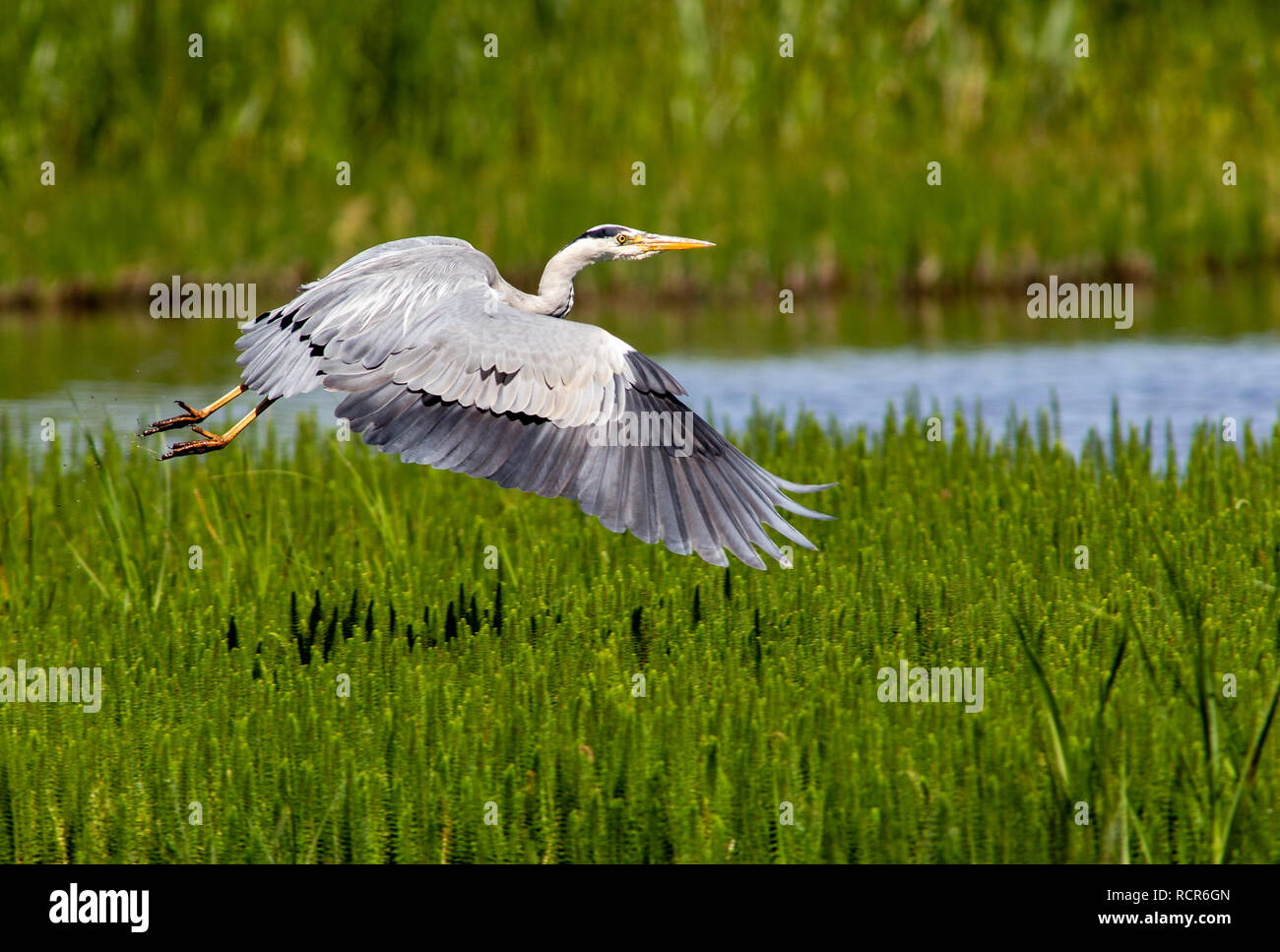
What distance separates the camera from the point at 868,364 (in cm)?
1330

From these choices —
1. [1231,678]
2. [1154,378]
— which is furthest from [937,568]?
[1154,378]

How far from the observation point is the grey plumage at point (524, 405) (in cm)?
535

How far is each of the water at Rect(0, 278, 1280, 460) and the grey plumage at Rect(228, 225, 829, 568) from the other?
4.17 metres

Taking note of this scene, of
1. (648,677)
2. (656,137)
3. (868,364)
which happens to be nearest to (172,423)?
(648,677)

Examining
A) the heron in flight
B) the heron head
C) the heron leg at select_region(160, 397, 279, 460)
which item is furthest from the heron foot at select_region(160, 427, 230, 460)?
the heron head

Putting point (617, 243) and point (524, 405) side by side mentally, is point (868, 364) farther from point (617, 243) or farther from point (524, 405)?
point (524, 405)

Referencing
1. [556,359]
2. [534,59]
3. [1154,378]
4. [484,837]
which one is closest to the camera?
[484,837]

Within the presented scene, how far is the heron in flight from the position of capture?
5.35m

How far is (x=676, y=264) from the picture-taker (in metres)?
16.5

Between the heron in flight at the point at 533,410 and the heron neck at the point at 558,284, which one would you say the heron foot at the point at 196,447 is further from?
the heron neck at the point at 558,284

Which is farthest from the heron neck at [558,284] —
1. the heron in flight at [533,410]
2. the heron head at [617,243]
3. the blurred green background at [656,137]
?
the blurred green background at [656,137]

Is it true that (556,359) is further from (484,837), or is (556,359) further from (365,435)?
(484,837)

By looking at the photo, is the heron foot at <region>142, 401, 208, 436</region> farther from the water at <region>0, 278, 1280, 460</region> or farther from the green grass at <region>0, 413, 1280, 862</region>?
the water at <region>0, 278, 1280, 460</region>

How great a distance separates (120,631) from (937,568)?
2954mm
